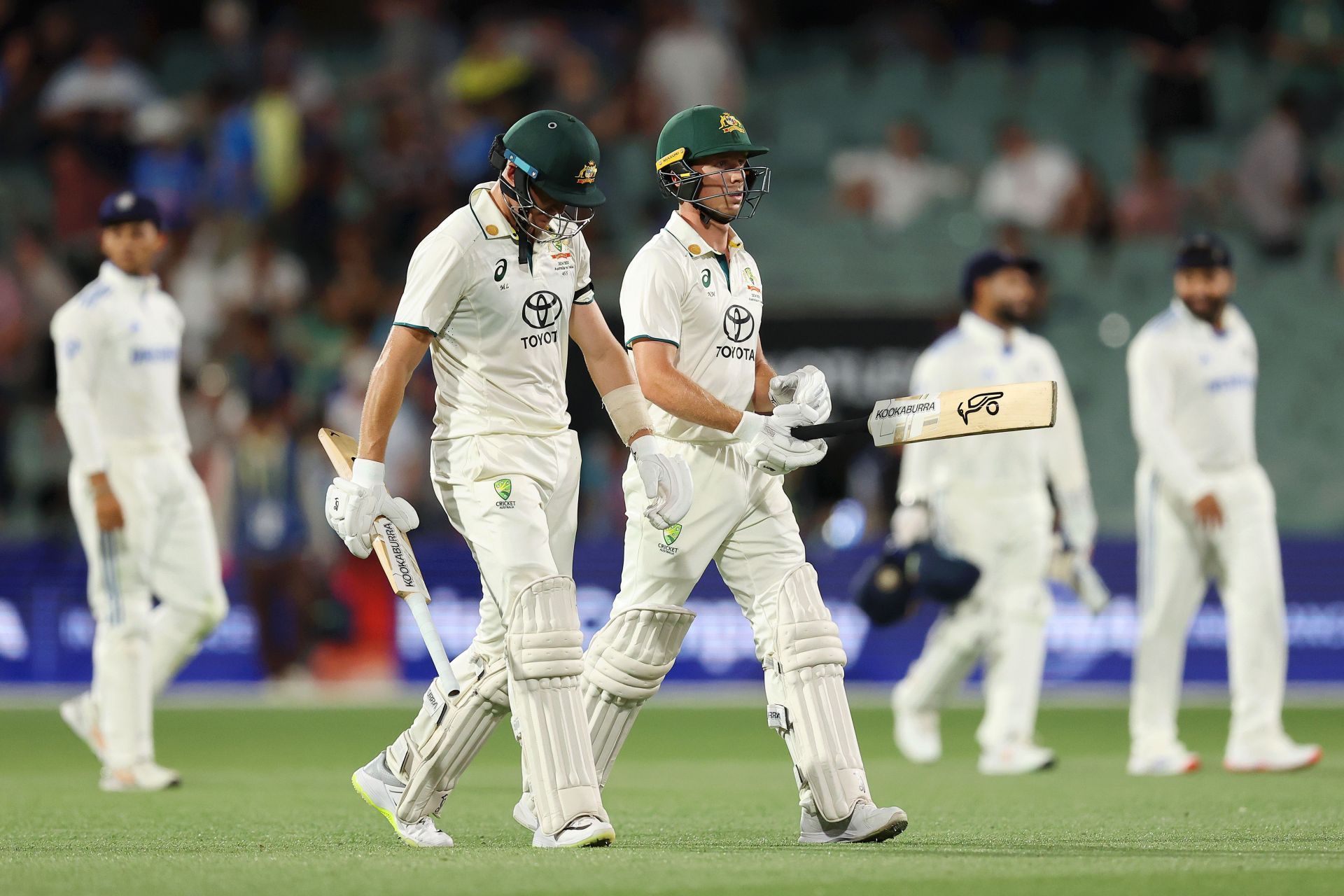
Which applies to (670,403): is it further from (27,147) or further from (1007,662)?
(27,147)

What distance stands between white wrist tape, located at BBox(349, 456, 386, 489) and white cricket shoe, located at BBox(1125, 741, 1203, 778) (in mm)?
4511

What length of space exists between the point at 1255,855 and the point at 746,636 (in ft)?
27.0

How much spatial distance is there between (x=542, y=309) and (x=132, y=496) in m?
3.35

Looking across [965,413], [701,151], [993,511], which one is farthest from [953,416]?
[993,511]

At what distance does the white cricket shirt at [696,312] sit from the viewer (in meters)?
6.32

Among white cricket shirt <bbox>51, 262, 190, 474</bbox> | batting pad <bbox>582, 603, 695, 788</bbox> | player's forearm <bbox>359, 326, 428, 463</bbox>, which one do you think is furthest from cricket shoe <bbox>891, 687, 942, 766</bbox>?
player's forearm <bbox>359, 326, 428, 463</bbox>

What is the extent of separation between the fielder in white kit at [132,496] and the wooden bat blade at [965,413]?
3.86 meters

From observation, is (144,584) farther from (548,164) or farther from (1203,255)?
(1203,255)

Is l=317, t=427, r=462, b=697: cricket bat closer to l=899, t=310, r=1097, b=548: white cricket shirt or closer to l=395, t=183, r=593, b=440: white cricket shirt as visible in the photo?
l=395, t=183, r=593, b=440: white cricket shirt

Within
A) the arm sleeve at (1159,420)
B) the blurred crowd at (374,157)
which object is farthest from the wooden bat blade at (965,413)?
the blurred crowd at (374,157)

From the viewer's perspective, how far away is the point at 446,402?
20.2 feet

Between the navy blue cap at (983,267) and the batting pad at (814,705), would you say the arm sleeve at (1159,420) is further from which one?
the batting pad at (814,705)

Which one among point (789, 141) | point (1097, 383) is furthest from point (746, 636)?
point (789, 141)

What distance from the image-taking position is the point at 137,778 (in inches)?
332
